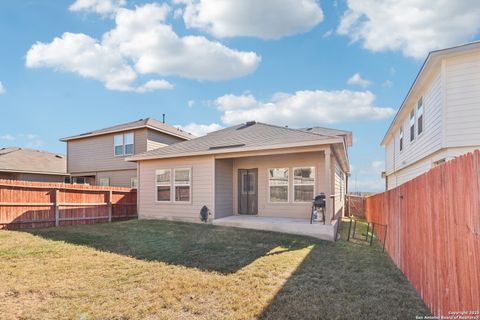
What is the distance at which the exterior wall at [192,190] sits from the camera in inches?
427

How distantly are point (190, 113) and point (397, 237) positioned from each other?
14.2 meters

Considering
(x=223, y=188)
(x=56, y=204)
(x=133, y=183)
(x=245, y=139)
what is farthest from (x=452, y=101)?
(x=133, y=183)

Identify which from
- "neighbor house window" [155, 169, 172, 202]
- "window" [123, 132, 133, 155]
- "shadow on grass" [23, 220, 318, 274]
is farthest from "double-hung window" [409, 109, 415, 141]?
"window" [123, 132, 133, 155]

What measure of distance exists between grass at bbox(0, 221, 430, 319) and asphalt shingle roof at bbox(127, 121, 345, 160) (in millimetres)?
3237

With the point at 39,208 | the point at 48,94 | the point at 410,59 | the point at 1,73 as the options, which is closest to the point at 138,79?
the point at 48,94

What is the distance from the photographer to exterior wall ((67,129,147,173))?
1683cm

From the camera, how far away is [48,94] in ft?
49.3

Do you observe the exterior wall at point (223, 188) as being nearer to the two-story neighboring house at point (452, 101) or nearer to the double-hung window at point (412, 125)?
the two-story neighboring house at point (452, 101)

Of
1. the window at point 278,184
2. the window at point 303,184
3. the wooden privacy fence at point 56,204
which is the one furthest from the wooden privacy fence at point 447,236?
the wooden privacy fence at point 56,204

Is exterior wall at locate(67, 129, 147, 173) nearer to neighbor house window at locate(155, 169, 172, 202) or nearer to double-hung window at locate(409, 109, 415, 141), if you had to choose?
neighbor house window at locate(155, 169, 172, 202)

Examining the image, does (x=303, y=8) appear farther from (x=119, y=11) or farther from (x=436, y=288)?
(x=436, y=288)

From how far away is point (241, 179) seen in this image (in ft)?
38.8

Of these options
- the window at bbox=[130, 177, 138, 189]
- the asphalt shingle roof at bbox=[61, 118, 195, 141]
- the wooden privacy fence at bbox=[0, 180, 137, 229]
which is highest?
the asphalt shingle roof at bbox=[61, 118, 195, 141]

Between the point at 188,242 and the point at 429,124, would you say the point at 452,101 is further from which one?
the point at 188,242
